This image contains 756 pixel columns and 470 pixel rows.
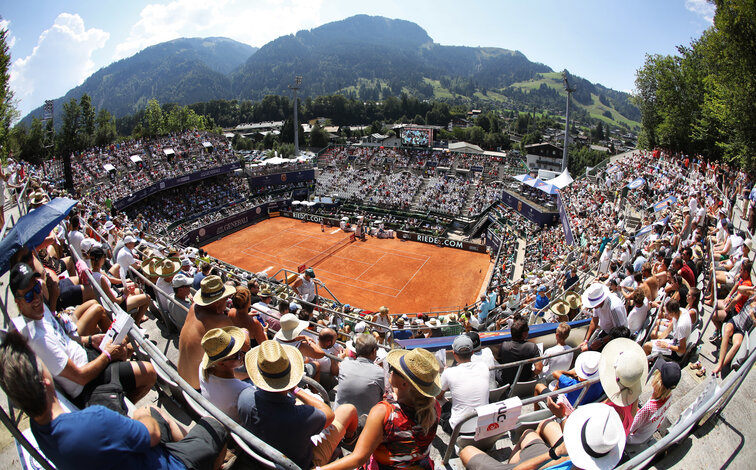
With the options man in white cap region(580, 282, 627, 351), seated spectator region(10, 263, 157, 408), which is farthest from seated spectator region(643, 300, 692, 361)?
seated spectator region(10, 263, 157, 408)

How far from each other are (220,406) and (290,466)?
157 centimetres

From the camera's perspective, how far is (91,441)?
2.33 m

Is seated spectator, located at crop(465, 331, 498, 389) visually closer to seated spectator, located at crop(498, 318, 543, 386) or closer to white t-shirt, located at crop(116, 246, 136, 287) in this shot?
seated spectator, located at crop(498, 318, 543, 386)

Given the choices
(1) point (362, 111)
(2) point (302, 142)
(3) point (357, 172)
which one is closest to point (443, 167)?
(3) point (357, 172)

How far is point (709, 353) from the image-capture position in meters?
6.97

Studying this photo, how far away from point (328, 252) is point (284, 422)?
32985 mm

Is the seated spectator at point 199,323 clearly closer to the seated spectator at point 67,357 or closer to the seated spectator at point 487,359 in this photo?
the seated spectator at point 67,357

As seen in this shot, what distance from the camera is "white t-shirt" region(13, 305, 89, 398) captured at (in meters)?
3.31

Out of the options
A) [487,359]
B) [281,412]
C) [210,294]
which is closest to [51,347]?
[210,294]

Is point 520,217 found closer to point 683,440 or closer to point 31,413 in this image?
point 683,440

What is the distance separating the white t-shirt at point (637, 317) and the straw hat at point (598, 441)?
5655 mm

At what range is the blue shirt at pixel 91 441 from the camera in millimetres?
2332

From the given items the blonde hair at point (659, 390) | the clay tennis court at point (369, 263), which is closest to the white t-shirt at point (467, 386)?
the blonde hair at point (659, 390)

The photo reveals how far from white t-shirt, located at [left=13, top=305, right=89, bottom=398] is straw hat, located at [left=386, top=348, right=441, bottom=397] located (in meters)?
2.93
